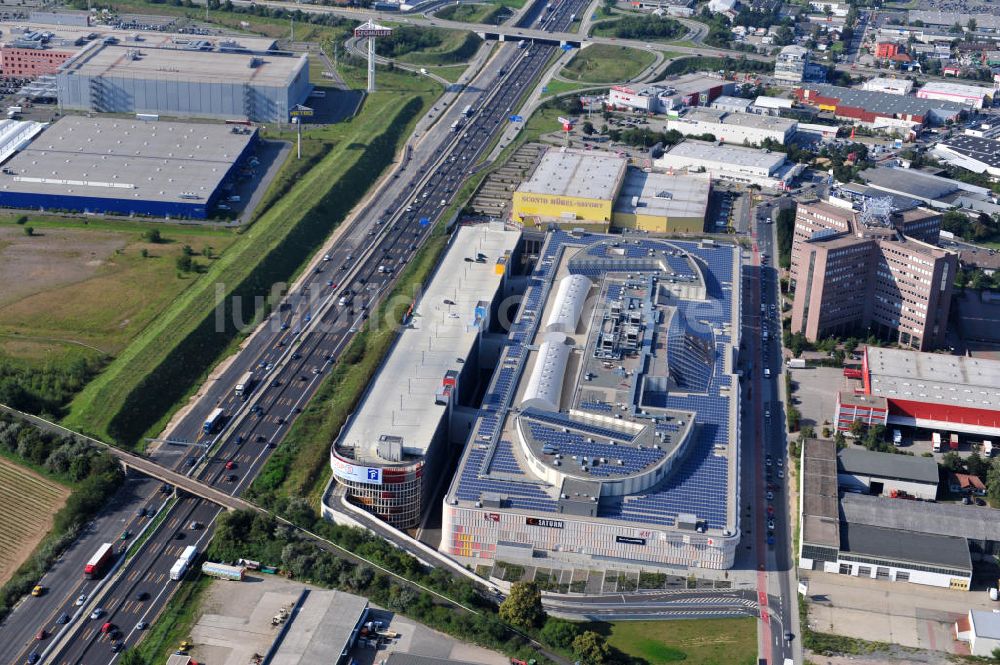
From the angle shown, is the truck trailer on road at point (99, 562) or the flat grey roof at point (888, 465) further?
the flat grey roof at point (888, 465)

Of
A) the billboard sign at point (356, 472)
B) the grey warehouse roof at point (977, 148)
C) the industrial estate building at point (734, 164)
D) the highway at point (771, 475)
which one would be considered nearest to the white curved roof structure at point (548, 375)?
the billboard sign at point (356, 472)

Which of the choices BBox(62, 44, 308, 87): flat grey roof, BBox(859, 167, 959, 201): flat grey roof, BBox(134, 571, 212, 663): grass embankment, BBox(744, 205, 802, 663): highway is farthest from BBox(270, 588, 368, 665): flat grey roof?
BBox(62, 44, 308, 87): flat grey roof

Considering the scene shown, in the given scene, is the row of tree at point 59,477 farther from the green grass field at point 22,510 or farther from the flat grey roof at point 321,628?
the flat grey roof at point 321,628

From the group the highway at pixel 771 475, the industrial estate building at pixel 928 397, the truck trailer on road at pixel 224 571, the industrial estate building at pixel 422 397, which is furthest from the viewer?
the industrial estate building at pixel 928 397

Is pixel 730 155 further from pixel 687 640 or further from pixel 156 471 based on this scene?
pixel 687 640

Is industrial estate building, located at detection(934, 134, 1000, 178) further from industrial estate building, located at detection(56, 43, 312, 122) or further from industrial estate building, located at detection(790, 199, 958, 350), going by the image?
industrial estate building, located at detection(56, 43, 312, 122)

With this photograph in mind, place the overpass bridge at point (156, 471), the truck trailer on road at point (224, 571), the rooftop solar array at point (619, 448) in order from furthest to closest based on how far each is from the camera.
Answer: the overpass bridge at point (156, 471) → the rooftop solar array at point (619, 448) → the truck trailer on road at point (224, 571)

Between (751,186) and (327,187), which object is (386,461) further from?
(751,186)
